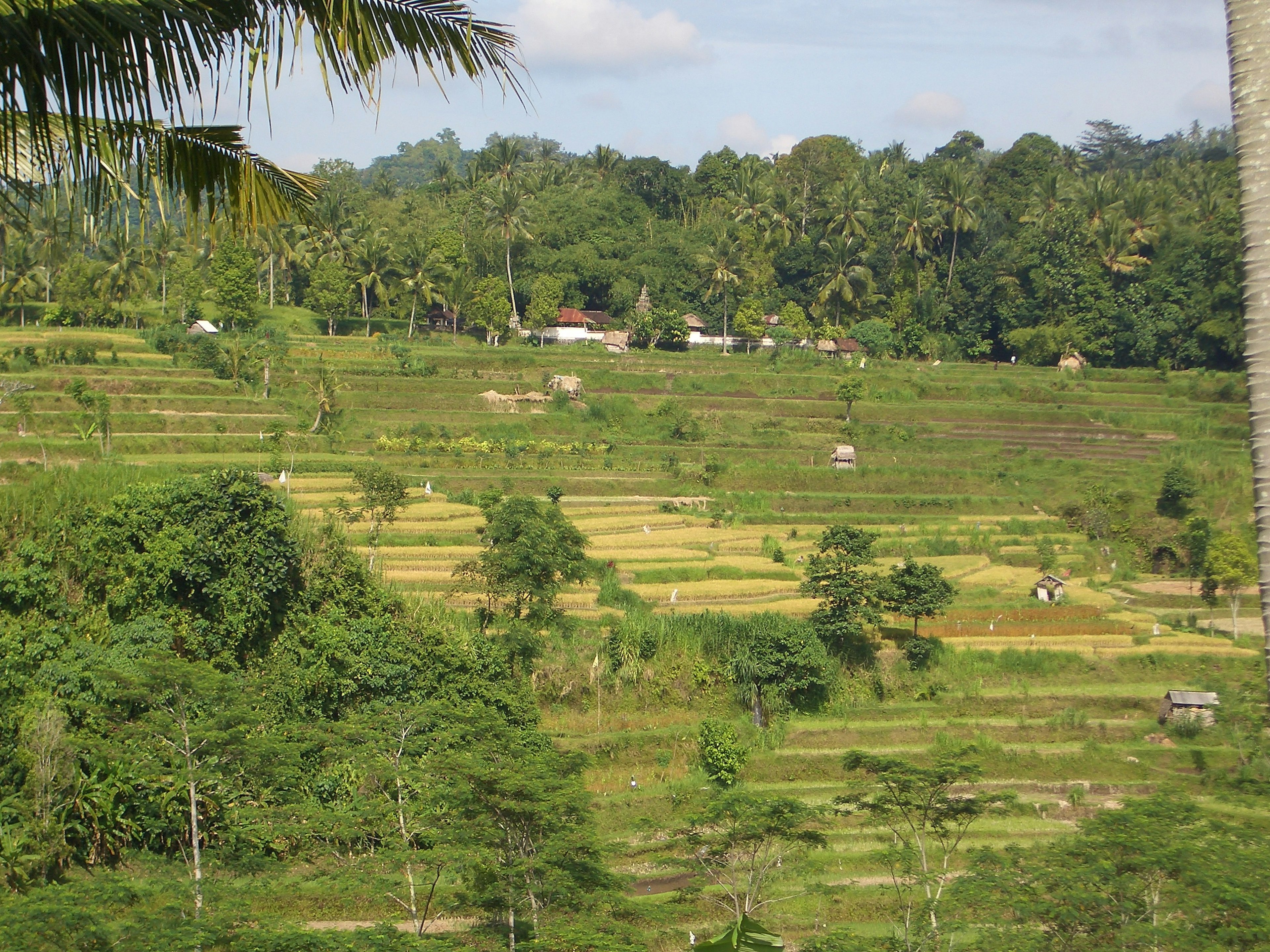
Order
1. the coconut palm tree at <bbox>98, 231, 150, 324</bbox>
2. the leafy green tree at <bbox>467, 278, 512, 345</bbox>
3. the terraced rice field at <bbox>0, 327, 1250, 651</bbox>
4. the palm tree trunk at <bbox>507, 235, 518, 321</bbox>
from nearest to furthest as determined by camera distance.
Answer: the terraced rice field at <bbox>0, 327, 1250, 651</bbox>, the coconut palm tree at <bbox>98, 231, 150, 324</bbox>, the leafy green tree at <bbox>467, 278, 512, 345</bbox>, the palm tree trunk at <bbox>507, 235, 518, 321</bbox>

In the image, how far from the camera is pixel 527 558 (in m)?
18.5

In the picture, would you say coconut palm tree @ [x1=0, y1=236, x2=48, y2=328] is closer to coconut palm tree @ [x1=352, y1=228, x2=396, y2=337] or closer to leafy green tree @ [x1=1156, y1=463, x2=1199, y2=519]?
coconut palm tree @ [x1=352, y1=228, x2=396, y2=337]

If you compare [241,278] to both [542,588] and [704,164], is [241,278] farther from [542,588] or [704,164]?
[704,164]

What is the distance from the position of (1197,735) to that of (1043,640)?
3856mm

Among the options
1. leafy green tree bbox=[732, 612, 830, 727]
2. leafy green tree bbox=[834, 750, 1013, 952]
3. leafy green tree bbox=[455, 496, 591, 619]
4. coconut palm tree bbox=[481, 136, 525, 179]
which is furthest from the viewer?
coconut palm tree bbox=[481, 136, 525, 179]

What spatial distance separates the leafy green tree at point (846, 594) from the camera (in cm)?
2028

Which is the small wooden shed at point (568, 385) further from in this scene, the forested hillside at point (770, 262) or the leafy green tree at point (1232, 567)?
the leafy green tree at point (1232, 567)

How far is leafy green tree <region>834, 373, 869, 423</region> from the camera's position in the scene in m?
38.2

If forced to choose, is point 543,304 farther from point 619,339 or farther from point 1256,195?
point 1256,195

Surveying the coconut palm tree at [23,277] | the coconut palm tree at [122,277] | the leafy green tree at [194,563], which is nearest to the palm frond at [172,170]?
the leafy green tree at [194,563]

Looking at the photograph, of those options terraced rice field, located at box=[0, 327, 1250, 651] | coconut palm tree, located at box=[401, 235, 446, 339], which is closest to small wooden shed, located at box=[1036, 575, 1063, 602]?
terraced rice field, located at box=[0, 327, 1250, 651]

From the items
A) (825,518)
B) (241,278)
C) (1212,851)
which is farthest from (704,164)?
(1212,851)

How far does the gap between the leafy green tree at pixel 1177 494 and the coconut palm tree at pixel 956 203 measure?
22.9 m

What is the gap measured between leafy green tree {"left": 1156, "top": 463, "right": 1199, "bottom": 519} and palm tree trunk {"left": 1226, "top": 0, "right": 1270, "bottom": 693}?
30.0 meters
